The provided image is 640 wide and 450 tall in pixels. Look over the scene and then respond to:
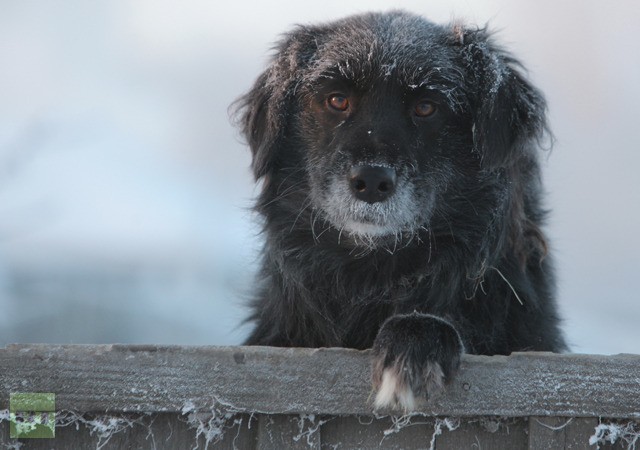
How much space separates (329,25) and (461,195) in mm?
1024

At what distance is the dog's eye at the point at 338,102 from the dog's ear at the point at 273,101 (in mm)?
243

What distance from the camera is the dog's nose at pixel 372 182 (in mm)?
3021

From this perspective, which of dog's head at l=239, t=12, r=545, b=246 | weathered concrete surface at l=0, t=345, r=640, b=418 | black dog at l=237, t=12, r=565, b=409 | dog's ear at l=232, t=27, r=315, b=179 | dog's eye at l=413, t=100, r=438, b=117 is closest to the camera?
weathered concrete surface at l=0, t=345, r=640, b=418

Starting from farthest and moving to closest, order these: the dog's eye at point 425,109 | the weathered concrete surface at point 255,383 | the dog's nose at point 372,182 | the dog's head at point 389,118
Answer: the dog's eye at point 425,109 → the dog's head at point 389,118 → the dog's nose at point 372,182 → the weathered concrete surface at point 255,383

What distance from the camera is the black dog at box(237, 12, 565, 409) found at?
10.6ft

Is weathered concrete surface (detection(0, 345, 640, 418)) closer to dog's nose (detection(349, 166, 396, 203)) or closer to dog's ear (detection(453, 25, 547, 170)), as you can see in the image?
dog's nose (detection(349, 166, 396, 203))

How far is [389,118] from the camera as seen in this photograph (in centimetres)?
324

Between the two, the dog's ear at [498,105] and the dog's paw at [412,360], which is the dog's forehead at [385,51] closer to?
the dog's ear at [498,105]

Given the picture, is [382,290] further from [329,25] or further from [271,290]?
[329,25]

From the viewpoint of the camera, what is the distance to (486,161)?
11.0 ft

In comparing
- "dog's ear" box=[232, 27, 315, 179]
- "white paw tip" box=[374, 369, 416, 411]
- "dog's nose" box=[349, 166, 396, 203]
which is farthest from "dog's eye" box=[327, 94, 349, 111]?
"white paw tip" box=[374, 369, 416, 411]

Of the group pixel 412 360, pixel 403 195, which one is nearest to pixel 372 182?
pixel 403 195

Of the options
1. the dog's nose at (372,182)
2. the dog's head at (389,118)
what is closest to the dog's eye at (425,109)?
the dog's head at (389,118)

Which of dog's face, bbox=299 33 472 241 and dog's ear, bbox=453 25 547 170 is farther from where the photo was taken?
dog's ear, bbox=453 25 547 170
